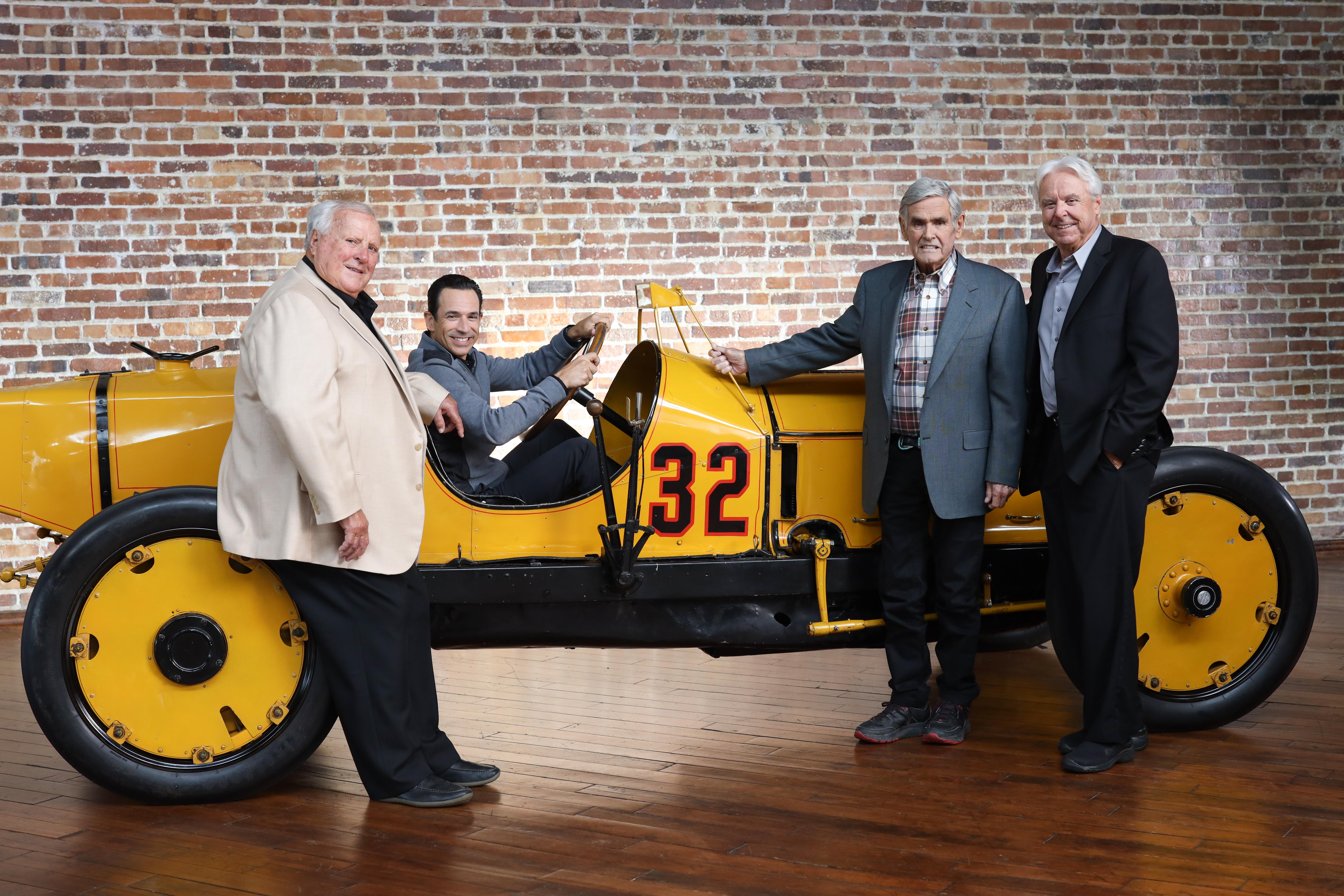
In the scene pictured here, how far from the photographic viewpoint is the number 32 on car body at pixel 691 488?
3.16 metres

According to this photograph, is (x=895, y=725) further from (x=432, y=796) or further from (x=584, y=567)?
(x=432, y=796)

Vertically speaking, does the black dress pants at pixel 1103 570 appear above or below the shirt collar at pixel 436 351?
below

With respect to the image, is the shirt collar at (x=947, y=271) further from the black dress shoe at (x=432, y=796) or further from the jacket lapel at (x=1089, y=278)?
the black dress shoe at (x=432, y=796)

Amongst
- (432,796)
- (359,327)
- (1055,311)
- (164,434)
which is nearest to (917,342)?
(1055,311)

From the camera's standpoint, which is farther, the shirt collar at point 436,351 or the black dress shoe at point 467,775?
the shirt collar at point 436,351

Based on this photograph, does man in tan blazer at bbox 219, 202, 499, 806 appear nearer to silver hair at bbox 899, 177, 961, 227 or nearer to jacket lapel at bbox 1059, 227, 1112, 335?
silver hair at bbox 899, 177, 961, 227

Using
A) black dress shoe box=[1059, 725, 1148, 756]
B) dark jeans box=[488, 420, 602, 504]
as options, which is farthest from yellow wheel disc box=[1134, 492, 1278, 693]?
dark jeans box=[488, 420, 602, 504]

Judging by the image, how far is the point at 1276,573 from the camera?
11.0 ft

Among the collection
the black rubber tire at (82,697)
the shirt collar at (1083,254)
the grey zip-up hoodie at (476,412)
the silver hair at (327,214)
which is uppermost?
the silver hair at (327,214)

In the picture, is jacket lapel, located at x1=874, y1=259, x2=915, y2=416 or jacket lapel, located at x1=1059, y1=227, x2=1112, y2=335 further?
jacket lapel, located at x1=874, y1=259, x2=915, y2=416

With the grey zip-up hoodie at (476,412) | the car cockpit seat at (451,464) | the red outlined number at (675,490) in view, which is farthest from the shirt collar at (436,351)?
the red outlined number at (675,490)

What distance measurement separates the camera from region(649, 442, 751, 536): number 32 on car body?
10.4ft

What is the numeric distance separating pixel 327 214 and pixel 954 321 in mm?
1651

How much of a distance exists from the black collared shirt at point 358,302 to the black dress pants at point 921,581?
143 centimetres
